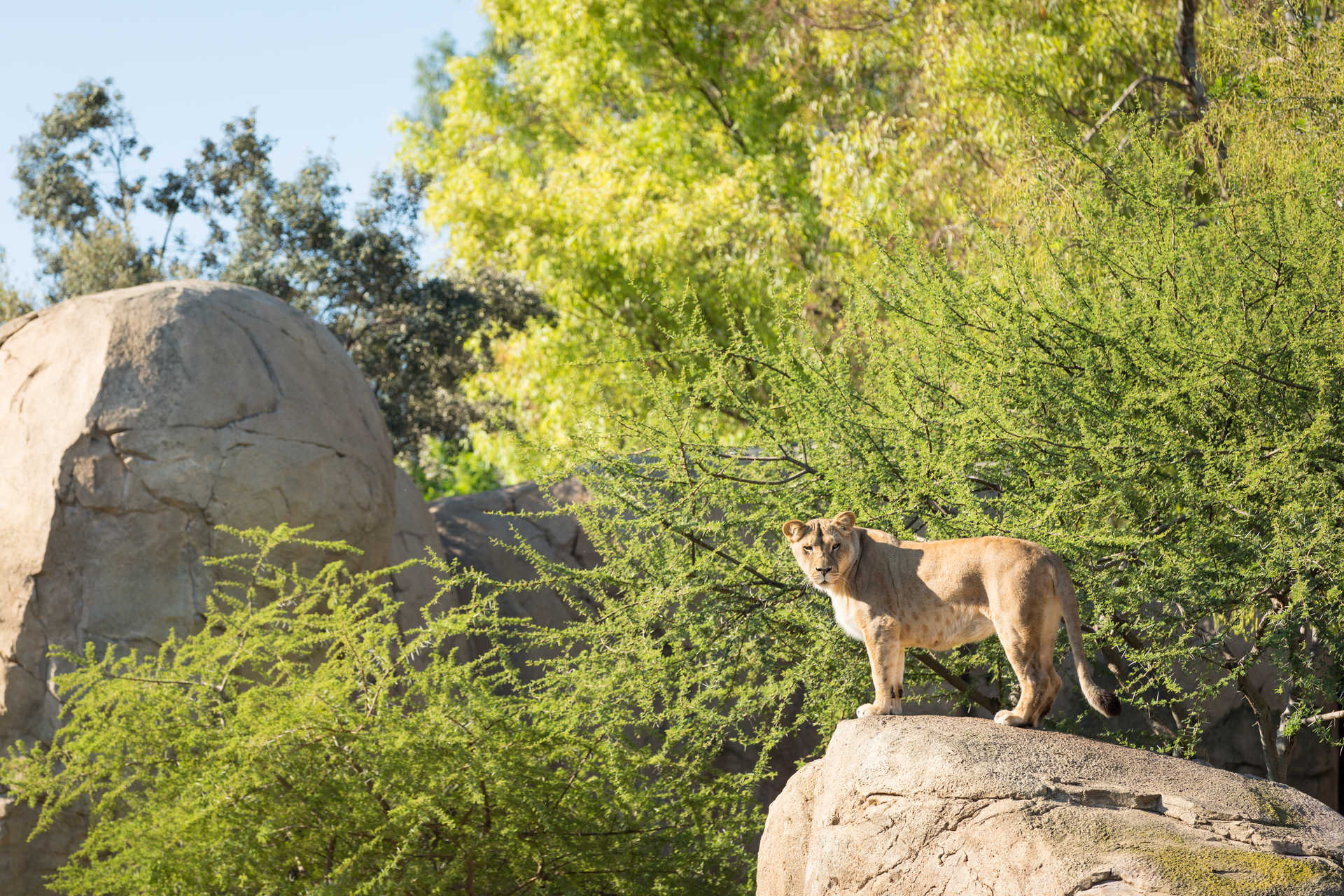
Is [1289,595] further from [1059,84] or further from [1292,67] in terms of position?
[1059,84]

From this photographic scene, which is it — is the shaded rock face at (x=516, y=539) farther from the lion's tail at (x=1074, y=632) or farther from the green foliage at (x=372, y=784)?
the lion's tail at (x=1074, y=632)

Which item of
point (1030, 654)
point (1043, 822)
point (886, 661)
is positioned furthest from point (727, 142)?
point (1043, 822)

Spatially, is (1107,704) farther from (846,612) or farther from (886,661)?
(846,612)

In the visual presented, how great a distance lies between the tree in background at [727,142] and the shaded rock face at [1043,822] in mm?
2559

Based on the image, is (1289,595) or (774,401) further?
(774,401)

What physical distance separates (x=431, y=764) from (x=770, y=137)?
14.5 meters

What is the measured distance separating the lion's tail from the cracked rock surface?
569 centimetres

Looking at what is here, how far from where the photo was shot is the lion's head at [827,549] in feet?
15.1

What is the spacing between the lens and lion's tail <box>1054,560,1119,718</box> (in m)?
4.37

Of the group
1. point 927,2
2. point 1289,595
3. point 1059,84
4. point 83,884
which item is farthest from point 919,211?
point 83,884

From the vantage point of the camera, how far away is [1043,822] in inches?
158

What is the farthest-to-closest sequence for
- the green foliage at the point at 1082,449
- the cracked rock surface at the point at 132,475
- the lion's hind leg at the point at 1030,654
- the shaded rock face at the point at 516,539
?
the shaded rock face at the point at 516,539 → the cracked rock surface at the point at 132,475 → the green foliage at the point at 1082,449 → the lion's hind leg at the point at 1030,654

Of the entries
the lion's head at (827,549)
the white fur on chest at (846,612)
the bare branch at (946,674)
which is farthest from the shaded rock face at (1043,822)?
the bare branch at (946,674)

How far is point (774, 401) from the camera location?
7.16m
